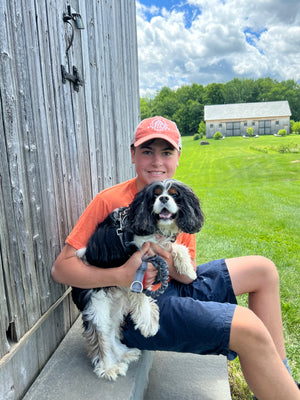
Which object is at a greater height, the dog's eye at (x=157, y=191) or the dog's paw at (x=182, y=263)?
the dog's eye at (x=157, y=191)

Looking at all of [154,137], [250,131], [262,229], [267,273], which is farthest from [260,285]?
[250,131]

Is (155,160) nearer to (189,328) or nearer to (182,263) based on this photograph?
(182,263)

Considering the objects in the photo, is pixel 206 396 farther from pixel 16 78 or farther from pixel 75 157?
pixel 16 78

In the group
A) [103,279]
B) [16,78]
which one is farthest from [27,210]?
[16,78]

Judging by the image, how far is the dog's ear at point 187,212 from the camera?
179 centimetres

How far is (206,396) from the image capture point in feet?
6.39

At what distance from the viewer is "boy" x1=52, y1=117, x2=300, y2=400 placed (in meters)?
1.60

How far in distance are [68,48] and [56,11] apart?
234mm

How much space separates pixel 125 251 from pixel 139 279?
21 cm

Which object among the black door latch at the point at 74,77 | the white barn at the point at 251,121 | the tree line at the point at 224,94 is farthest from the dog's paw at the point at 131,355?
the tree line at the point at 224,94

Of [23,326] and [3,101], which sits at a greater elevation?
[3,101]

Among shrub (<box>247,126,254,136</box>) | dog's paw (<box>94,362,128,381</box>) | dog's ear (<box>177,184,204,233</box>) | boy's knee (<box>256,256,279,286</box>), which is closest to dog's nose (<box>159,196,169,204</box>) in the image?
dog's ear (<box>177,184,204,233</box>)

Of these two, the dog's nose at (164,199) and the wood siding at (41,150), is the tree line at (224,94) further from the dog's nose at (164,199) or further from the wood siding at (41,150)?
the dog's nose at (164,199)

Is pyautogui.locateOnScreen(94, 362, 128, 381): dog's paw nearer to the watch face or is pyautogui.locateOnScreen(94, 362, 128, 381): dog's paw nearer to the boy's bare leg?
the watch face
